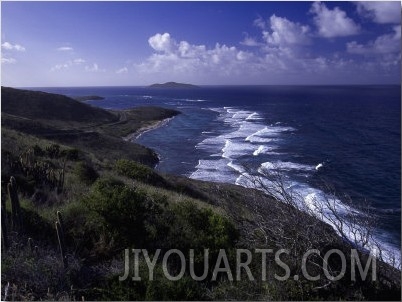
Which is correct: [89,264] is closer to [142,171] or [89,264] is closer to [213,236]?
[213,236]

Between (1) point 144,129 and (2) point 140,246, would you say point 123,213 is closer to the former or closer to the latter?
(2) point 140,246

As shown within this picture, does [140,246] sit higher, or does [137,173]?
[140,246]

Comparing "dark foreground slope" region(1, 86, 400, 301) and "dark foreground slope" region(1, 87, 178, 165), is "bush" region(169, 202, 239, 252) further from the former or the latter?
"dark foreground slope" region(1, 87, 178, 165)

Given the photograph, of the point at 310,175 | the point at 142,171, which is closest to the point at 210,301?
the point at 142,171

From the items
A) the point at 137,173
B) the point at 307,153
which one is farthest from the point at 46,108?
the point at 137,173

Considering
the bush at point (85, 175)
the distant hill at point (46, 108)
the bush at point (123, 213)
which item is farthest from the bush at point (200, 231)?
the distant hill at point (46, 108)

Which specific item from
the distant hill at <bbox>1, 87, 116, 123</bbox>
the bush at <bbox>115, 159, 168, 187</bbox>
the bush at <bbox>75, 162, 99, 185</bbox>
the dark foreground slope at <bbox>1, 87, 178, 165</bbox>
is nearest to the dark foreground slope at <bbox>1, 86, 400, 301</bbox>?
the bush at <bbox>75, 162, 99, 185</bbox>
